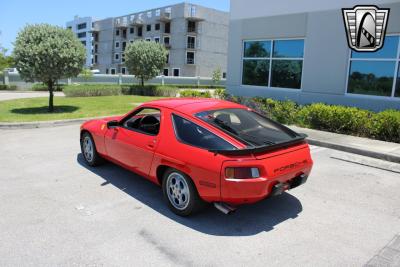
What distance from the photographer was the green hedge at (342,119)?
29.8 ft

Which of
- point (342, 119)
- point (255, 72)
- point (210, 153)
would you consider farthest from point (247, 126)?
point (255, 72)

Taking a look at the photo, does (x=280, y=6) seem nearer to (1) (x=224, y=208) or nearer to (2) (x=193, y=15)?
(1) (x=224, y=208)

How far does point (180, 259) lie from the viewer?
11.5 ft

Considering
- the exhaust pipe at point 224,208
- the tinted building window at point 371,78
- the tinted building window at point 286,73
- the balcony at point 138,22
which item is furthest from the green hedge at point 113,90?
the balcony at point 138,22

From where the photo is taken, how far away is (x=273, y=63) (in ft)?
49.8

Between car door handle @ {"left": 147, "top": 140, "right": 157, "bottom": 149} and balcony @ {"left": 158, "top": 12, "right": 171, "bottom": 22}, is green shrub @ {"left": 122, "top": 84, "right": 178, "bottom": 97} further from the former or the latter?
balcony @ {"left": 158, "top": 12, "right": 171, "bottom": 22}

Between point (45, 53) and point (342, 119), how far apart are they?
1066cm

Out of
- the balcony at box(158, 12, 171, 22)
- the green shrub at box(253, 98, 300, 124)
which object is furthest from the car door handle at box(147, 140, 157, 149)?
the balcony at box(158, 12, 171, 22)

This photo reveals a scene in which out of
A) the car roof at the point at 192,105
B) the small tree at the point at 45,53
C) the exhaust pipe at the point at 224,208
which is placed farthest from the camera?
the small tree at the point at 45,53

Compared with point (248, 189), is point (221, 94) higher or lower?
higher

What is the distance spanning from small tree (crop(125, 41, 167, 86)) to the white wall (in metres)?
9.83

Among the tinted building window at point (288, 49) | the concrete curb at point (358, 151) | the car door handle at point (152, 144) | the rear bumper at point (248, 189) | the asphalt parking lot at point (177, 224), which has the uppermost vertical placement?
the tinted building window at point (288, 49)

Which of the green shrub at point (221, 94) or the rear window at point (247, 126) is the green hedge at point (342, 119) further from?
the rear window at point (247, 126)

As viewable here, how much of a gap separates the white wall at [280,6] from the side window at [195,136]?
10.3 m
